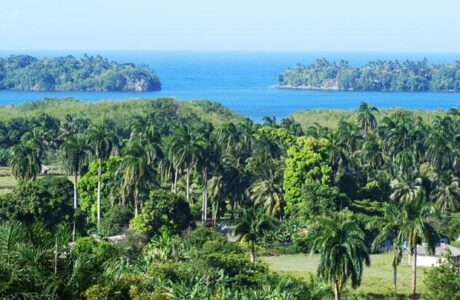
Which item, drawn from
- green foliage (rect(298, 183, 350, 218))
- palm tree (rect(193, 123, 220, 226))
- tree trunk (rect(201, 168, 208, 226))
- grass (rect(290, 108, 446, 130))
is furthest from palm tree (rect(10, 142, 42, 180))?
grass (rect(290, 108, 446, 130))

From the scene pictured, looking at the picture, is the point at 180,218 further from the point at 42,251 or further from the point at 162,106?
the point at 162,106

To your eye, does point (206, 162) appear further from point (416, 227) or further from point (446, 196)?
point (416, 227)

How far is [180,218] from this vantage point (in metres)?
67.2

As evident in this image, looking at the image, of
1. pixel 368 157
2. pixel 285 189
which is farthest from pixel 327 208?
pixel 368 157

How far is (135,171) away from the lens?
224 ft

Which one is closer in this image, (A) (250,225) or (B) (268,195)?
(A) (250,225)

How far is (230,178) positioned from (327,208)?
9.55 meters

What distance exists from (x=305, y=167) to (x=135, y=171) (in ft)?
62.4

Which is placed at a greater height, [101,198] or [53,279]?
[53,279]

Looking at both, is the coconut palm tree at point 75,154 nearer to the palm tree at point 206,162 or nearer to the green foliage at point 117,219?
the green foliage at point 117,219

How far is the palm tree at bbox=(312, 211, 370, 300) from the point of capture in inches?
1702

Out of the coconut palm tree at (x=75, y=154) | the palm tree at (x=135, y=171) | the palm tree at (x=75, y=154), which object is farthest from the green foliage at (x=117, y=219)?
the coconut palm tree at (x=75, y=154)

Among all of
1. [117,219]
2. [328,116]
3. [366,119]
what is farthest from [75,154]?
[328,116]

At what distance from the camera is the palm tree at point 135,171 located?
68188 millimetres
